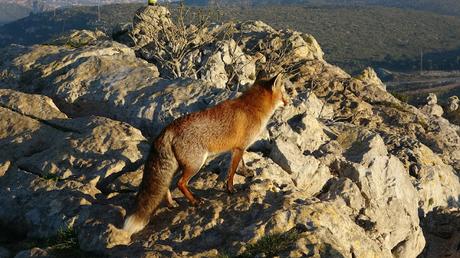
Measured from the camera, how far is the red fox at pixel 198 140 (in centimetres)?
892

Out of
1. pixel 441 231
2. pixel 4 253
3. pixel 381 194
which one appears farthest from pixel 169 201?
pixel 441 231

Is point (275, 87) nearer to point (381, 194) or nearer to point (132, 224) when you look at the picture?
point (132, 224)

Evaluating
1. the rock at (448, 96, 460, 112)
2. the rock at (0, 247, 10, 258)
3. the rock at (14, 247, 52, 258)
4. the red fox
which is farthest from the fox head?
the rock at (448, 96, 460, 112)

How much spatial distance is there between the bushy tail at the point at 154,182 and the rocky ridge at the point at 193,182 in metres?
0.30

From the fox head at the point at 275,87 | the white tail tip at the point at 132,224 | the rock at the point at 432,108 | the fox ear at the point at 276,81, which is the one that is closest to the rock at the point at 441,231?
the fox head at the point at 275,87

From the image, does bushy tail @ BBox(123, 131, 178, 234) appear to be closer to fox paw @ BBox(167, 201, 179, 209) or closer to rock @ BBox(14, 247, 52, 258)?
fox paw @ BBox(167, 201, 179, 209)

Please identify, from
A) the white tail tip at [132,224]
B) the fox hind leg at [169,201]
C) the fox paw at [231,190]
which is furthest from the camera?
the fox paw at [231,190]

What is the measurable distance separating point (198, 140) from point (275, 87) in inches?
84.6

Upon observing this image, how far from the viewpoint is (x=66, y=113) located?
15.6m

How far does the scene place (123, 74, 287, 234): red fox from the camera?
8922 millimetres

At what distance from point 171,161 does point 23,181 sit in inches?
165

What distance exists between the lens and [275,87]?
34.0ft

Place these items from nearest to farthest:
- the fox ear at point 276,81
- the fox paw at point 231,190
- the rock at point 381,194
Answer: the fox paw at point 231,190
the fox ear at point 276,81
the rock at point 381,194

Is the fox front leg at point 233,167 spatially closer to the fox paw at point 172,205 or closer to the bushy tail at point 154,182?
the fox paw at point 172,205
